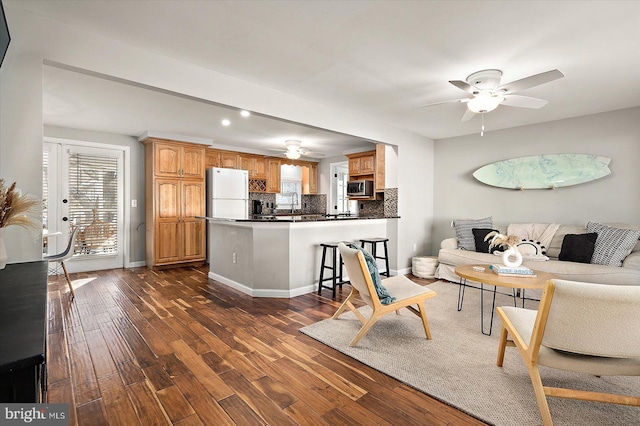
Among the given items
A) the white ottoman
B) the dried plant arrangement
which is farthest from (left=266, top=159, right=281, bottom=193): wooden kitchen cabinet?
the dried plant arrangement

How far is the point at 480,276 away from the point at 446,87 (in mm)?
2027

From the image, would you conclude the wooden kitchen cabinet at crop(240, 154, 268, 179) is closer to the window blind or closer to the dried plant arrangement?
the window blind

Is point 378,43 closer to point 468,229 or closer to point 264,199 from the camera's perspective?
point 468,229

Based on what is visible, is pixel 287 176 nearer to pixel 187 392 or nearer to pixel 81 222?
pixel 81 222

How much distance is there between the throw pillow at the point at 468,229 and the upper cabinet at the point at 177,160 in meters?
4.85

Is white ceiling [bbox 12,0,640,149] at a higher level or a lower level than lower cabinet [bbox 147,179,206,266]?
higher

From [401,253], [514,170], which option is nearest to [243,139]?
[401,253]

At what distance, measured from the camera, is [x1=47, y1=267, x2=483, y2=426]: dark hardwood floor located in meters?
1.73

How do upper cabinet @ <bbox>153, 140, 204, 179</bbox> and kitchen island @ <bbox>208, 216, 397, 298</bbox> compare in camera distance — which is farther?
upper cabinet @ <bbox>153, 140, 204, 179</bbox>

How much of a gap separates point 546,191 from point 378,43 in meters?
3.91

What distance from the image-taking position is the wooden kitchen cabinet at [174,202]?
18.1 feet

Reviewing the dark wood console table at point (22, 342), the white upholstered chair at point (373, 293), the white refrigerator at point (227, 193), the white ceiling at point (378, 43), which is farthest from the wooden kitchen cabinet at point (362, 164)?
the dark wood console table at point (22, 342)

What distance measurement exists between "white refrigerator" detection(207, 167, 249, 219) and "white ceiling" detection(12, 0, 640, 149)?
2.37 m

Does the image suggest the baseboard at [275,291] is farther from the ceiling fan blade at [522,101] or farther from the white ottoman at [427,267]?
the ceiling fan blade at [522,101]
